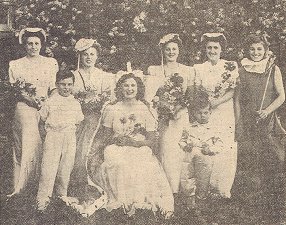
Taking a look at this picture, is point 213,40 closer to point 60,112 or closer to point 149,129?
point 149,129

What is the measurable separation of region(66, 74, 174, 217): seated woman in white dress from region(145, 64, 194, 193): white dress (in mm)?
Result: 65

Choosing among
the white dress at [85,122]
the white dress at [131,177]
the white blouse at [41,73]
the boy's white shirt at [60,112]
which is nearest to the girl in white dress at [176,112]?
the white dress at [131,177]

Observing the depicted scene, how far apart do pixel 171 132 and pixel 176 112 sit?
7.4 inches

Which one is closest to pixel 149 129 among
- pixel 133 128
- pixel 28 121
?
pixel 133 128

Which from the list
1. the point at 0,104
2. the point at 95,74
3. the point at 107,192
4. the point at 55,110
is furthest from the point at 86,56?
the point at 107,192

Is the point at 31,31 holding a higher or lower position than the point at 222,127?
higher

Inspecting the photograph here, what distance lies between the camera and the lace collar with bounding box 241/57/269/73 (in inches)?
212

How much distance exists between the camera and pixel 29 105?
5.30 meters

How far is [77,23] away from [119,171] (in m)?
1.38

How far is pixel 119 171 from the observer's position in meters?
5.21

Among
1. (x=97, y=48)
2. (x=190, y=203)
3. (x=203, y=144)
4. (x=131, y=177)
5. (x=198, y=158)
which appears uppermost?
(x=97, y=48)

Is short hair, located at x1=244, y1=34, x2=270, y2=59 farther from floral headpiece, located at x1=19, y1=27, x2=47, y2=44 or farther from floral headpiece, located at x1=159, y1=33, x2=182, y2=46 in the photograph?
floral headpiece, located at x1=19, y1=27, x2=47, y2=44

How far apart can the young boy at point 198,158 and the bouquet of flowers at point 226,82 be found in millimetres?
297

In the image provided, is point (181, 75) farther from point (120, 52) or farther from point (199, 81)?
point (120, 52)
